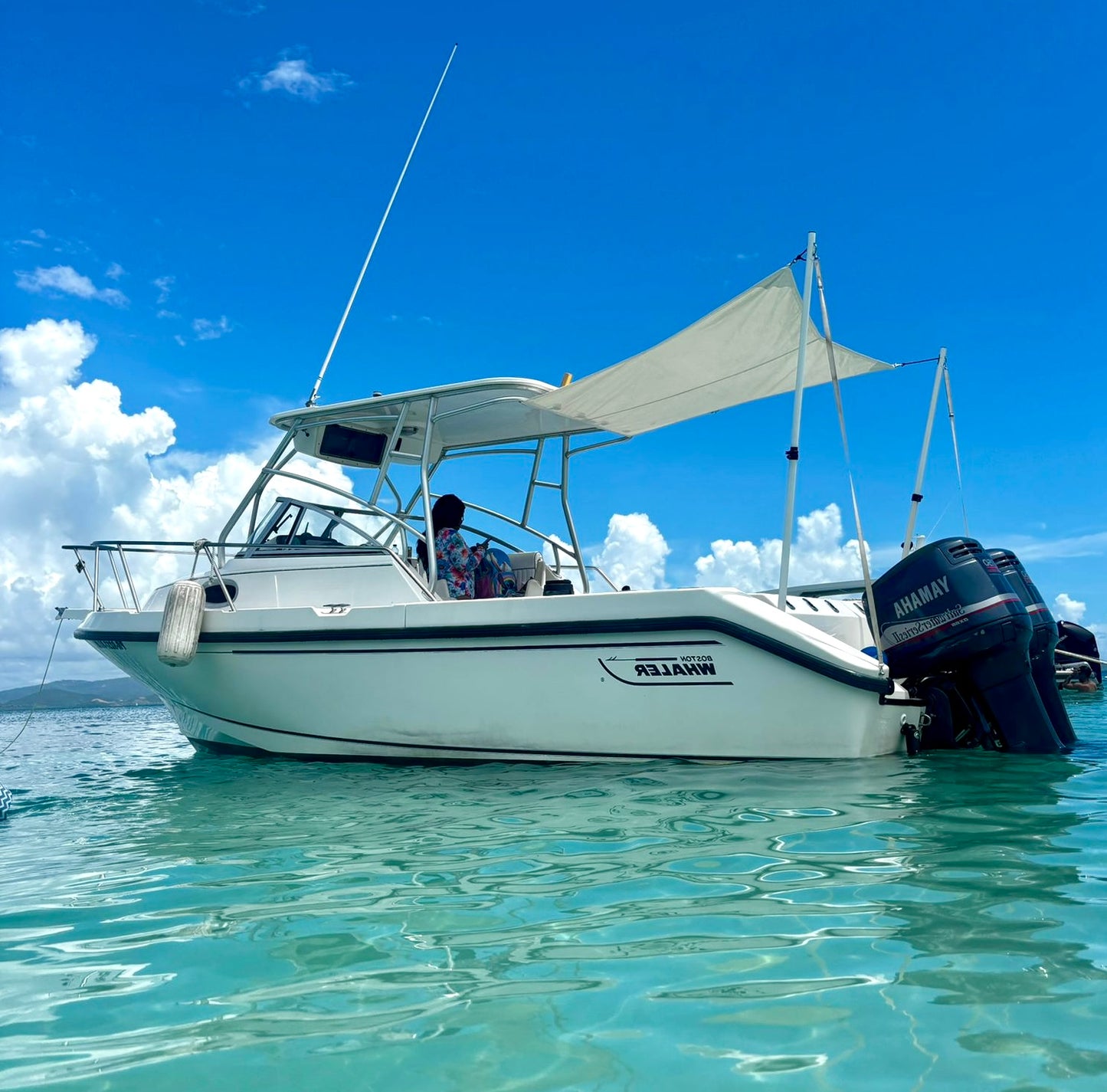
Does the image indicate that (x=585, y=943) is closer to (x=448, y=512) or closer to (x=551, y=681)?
(x=551, y=681)

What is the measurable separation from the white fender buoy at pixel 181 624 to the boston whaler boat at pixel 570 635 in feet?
0.05

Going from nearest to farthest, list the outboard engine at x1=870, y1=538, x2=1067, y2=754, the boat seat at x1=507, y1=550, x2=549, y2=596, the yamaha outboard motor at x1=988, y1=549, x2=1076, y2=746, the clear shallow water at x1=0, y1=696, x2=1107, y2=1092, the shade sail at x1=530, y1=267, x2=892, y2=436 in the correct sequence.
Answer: the clear shallow water at x1=0, y1=696, x2=1107, y2=1092 < the outboard engine at x1=870, y1=538, x2=1067, y2=754 < the yamaha outboard motor at x1=988, y1=549, x2=1076, y2=746 < the shade sail at x1=530, y1=267, x2=892, y2=436 < the boat seat at x1=507, y1=550, x2=549, y2=596

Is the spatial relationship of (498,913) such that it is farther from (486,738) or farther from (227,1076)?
(486,738)

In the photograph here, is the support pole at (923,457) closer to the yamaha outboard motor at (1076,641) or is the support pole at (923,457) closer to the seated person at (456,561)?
the seated person at (456,561)

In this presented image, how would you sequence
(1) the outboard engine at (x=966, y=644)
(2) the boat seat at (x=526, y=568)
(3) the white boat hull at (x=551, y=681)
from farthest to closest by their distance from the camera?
(2) the boat seat at (x=526, y=568), (3) the white boat hull at (x=551, y=681), (1) the outboard engine at (x=966, y=644)

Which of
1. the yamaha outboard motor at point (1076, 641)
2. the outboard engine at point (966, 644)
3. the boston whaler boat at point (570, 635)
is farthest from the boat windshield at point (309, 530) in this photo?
the yamaha outboard motor at point (1076, 641)

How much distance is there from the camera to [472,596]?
7.11m

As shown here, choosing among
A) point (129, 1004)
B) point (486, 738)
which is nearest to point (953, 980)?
point (129, 1004)

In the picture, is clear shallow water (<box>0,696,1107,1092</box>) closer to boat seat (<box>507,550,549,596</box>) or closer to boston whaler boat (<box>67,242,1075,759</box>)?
boston whaler boat (<box>67,242,1075,759</box>)

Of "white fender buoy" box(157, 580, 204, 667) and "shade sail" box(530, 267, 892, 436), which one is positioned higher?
"shade sail" box(530, 267, 892, 436)

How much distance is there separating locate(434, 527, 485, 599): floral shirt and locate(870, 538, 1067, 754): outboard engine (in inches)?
122

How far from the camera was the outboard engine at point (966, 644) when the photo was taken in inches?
204

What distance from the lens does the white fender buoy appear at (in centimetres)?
689

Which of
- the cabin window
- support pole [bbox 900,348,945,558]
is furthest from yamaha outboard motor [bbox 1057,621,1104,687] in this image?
the cabin window
